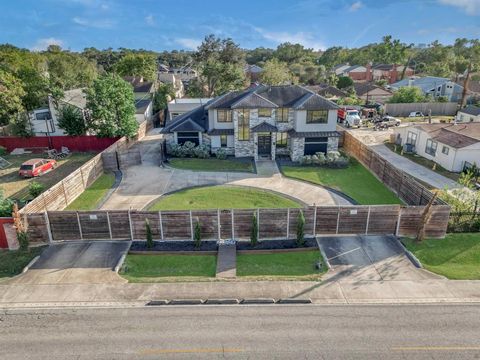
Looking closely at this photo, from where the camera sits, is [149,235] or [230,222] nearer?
[149,235]

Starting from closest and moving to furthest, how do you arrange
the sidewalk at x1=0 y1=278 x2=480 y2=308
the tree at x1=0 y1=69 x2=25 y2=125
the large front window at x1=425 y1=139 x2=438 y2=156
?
1. the sidewalk at x1=0 y1=278 x2=480 y2=308
2. the large front window at x1=425 y1=139 x2=438 y2=156
3. the tree at x1=0 y1=69 x2=25 y2=125

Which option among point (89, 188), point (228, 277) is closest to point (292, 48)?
point (89, 188)

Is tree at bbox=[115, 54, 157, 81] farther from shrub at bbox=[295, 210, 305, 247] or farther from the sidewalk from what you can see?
the sidewalk

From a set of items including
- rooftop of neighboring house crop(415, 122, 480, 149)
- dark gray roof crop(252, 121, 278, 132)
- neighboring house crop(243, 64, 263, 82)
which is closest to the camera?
rooftop of neighboring house crop(415, 122, 480, 149)

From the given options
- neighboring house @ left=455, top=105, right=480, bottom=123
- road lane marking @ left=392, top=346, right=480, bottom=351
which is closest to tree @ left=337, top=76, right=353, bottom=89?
neighboring house @ left=455, top=105, right=480, bottom=123

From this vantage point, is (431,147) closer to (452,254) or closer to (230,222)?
(452,254)

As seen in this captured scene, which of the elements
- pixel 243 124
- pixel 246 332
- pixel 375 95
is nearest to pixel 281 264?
pixel 246 332
